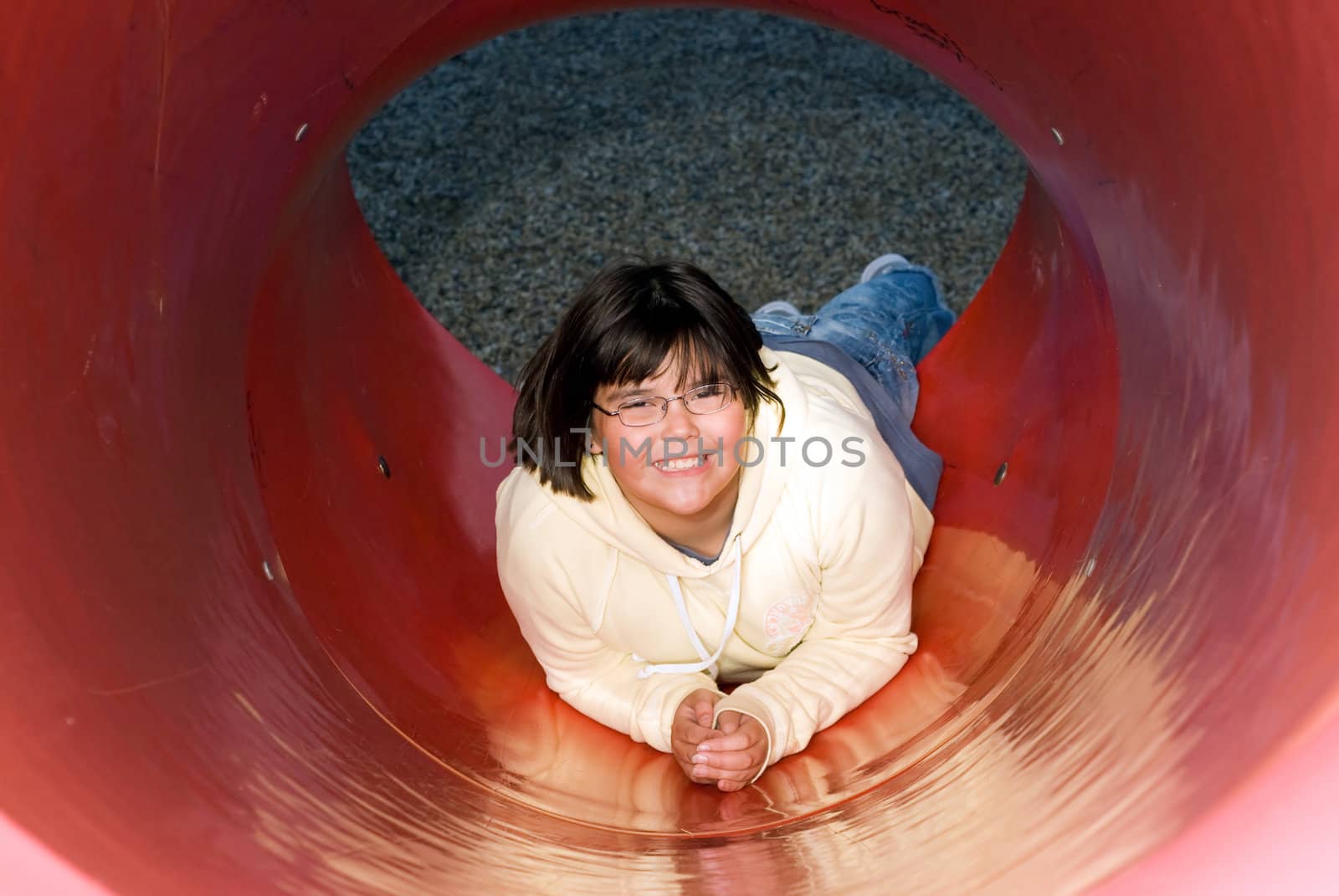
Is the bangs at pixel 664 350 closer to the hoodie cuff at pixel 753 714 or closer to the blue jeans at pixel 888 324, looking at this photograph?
the hoodie cuff at pixel 753 714

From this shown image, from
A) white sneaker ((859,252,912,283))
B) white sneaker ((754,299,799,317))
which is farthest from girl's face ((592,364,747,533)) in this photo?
white sneaker ((859,252,912,283))

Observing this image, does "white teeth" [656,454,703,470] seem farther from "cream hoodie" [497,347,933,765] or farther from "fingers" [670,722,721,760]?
"fingers" [670,722,721,760]

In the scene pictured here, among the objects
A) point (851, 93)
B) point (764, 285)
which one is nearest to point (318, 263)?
point (764, 285)

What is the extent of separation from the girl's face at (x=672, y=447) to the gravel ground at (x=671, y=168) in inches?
49.5

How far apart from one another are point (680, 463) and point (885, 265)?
1340 mm

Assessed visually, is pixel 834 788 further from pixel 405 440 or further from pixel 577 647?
pixel 405 440

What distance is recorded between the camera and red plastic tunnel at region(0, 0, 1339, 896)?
0.99 m

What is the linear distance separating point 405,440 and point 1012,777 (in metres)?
1.29

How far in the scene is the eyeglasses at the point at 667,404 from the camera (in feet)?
4.80

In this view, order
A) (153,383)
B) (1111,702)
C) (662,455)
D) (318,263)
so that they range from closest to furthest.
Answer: (1111,702) < (153,383) < (662,455) < (318,263)

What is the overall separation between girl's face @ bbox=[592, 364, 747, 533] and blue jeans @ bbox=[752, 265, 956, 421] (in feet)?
2.24

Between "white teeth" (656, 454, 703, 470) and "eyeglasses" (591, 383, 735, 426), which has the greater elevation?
"eyeglasses" (591, 383, 735, 426)

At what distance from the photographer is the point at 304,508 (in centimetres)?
181

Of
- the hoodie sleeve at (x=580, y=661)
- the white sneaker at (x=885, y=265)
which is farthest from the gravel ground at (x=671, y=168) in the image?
the hoodie sleeve at (x=580, y=661)
